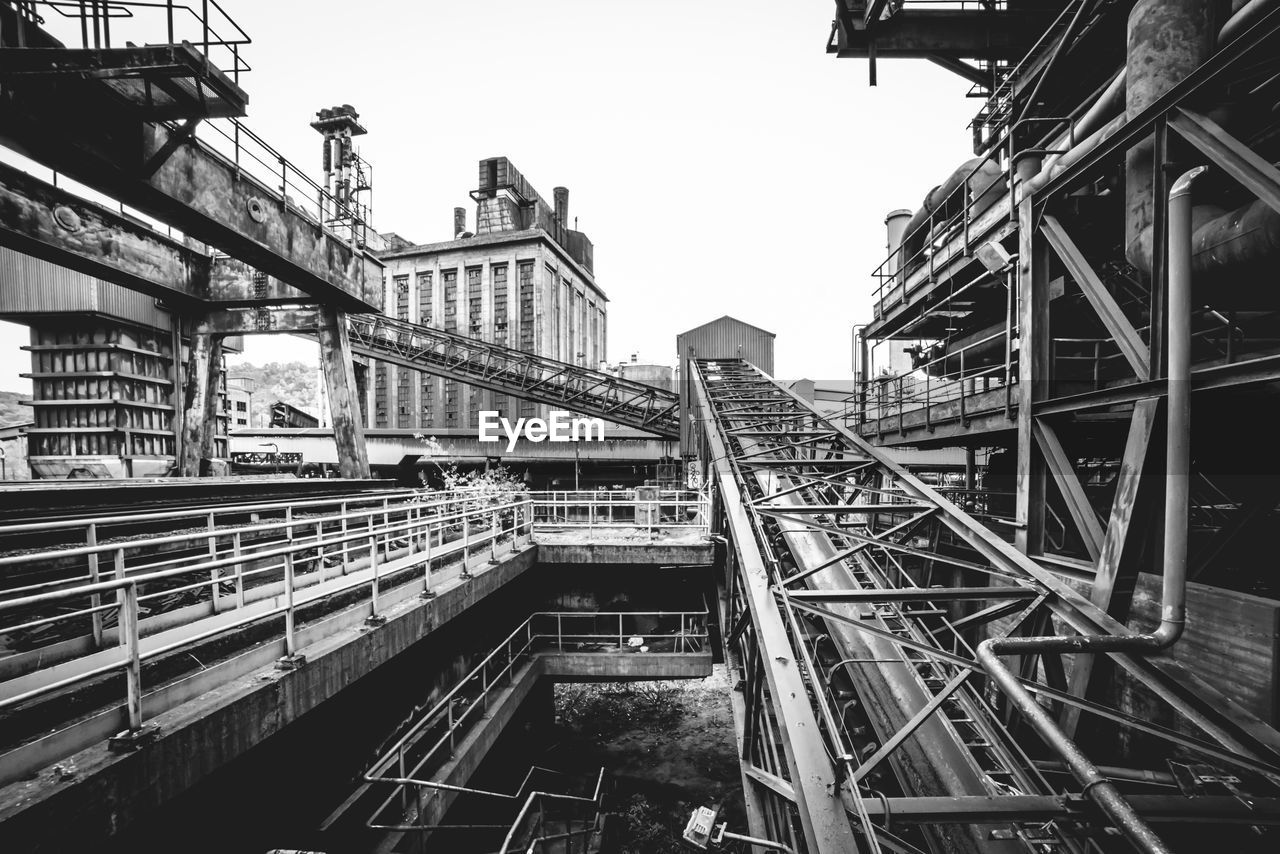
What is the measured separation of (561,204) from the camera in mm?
44312

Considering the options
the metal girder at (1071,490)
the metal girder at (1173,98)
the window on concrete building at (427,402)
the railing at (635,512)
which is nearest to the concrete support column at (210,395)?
the railing at (635,512)

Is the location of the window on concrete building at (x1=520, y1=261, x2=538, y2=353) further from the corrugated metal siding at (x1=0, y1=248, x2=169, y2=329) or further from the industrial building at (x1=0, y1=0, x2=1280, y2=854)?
the corrugated metal siding at (x1=0, y1=248, x2=169, y2=329)

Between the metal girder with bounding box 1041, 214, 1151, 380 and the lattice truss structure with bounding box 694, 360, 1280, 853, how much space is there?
170 centimetres

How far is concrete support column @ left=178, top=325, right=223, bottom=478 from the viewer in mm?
10591

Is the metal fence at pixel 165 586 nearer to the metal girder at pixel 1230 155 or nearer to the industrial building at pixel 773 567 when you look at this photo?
the industrial building at pixel 773 567

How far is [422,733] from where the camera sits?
7945mm

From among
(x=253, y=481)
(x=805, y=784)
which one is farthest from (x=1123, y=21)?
(x=253, y=481)

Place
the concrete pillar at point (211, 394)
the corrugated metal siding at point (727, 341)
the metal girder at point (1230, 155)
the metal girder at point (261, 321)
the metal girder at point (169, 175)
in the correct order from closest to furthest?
the metal girder at point (1230, 155) < the metal girder at point (169, 175) < the concrete pillar at point (211, 394) < the metal girder at point (261, 321) < the corrugated metal siding at point (727, 341)

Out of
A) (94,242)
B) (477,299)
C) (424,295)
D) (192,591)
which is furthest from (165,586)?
(424,295)

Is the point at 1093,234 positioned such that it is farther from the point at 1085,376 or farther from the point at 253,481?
the point at 253,481

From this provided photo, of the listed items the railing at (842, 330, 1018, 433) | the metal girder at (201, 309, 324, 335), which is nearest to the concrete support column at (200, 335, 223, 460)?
the metal girder at (201, 309, 324, 335)

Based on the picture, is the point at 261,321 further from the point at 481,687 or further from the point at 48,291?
the point at 481,687

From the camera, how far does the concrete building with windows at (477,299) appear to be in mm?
35594

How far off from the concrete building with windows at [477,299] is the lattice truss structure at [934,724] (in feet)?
98.8
